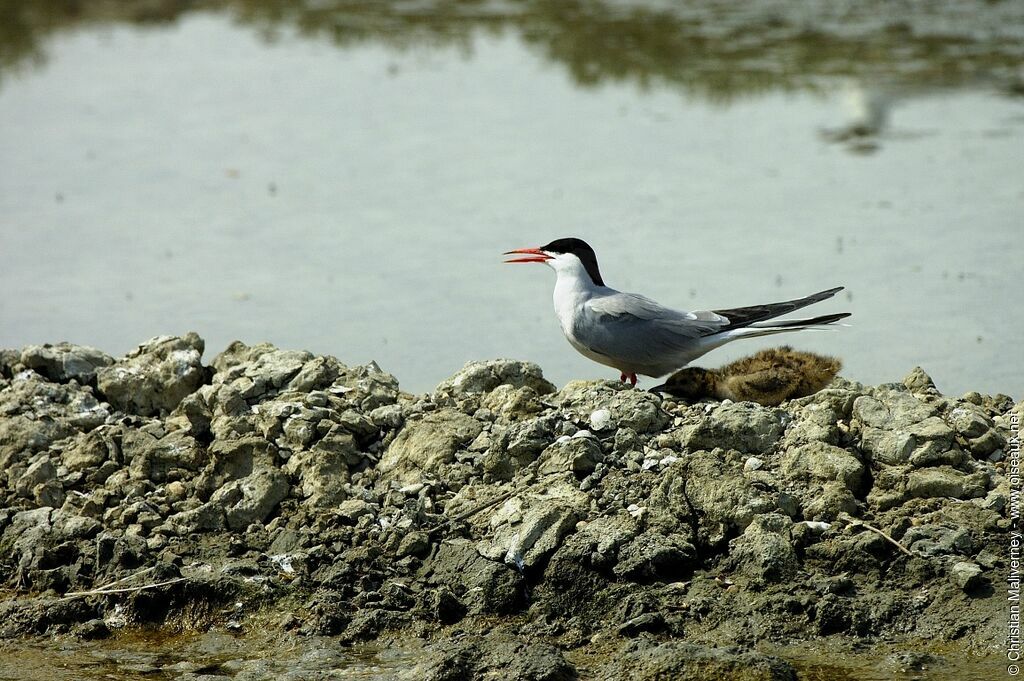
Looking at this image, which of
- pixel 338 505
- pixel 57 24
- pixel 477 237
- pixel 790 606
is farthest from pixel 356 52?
pixel 790 606

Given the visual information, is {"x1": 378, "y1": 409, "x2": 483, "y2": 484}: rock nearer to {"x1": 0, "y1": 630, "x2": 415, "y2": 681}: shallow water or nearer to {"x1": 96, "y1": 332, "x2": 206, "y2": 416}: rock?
{"x1": 0, "y1": 630, "x2": 415, "y2": 681}: shallow water

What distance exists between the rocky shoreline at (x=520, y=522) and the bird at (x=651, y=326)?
0.29m

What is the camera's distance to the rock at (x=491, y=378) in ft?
21.6

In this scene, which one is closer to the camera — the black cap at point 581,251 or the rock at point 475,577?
the rock at point 475,577

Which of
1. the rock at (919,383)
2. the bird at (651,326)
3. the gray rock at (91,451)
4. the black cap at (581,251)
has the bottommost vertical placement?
the gray rock at (91,451)

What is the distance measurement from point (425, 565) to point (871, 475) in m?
1.85

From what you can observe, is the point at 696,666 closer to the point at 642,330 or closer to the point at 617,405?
the point at 617,405

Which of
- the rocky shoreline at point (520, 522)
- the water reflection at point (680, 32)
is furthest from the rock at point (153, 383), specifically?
the water reflection at point (680, 32)

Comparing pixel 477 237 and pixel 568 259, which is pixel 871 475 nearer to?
pixel 568 259

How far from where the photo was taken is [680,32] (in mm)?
16766

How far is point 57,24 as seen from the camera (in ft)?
63.7

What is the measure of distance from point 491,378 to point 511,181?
16.1 ft

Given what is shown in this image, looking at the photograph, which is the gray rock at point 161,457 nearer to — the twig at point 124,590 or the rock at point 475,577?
the twig at point 124,590

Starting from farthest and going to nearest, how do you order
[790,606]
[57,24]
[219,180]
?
[57,24], [219,180], [790,606]
